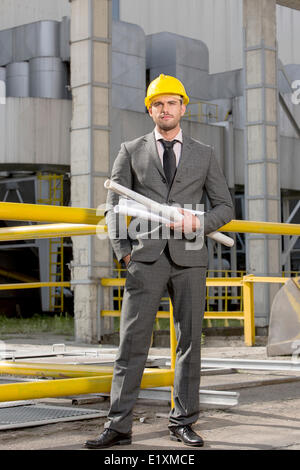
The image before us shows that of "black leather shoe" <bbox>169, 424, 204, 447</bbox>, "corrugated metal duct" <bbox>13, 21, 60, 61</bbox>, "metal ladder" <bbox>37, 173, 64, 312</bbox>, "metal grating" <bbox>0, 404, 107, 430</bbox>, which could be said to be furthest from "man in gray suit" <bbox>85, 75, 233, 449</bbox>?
"corrugated metal duct" <bbox>13, 21, 60, 61</bbox>

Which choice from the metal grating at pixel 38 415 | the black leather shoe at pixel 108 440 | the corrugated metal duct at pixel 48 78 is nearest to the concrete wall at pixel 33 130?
the corrugated metal duct at pixel 48 78

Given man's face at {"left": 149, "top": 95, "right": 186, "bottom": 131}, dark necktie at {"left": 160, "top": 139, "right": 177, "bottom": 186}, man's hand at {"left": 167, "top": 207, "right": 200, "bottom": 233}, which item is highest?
man's face at {"left": 149, "top": 95, "right": 186, "bottom": 131}

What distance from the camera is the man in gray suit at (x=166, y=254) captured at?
12.4 ft

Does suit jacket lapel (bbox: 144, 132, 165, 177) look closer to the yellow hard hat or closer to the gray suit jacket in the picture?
the gray suit jacket

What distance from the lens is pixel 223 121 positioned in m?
23.1

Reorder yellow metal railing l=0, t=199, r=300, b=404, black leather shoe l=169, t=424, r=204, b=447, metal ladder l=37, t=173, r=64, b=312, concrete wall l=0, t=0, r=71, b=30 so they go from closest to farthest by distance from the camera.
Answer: yellow metal railing l=0, t=199, r=300, b=404 → black leather shoe l=169, t=424, r=204, b=447 → metal ladder l=37, t=173, r=64, b=312 → concrete wall l=0, t=0, r=71, b=30

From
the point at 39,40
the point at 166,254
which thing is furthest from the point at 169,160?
the point at 39,40

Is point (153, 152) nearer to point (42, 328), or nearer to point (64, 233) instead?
point (64, 233)

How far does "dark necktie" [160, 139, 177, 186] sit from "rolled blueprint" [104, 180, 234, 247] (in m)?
0.24

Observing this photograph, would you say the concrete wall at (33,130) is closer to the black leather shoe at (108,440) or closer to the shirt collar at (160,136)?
the shirt collar at (160,136)

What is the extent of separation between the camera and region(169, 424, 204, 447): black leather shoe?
3.76m

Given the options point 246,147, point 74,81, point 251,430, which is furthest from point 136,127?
point 251,430
